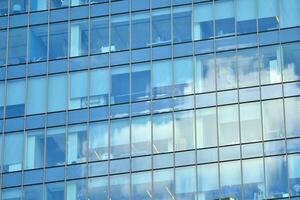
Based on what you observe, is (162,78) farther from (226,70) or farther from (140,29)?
(226,70)

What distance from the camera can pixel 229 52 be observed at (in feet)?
207

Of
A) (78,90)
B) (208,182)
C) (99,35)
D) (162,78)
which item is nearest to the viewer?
(208,182)

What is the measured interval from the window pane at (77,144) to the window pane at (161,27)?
676 cm

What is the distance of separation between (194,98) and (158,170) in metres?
4.68

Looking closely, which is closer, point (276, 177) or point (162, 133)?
point (276, 177)

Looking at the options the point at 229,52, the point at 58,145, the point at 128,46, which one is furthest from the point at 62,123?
the point at 229,52

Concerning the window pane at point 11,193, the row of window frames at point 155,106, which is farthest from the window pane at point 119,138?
the window pane at point 11,193

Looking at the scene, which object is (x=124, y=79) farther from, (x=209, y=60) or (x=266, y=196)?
(x=266, y=196)

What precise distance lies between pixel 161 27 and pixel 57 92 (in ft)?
23.9

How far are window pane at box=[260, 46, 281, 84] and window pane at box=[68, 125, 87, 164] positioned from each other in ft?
35.7

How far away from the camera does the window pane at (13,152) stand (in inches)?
2537

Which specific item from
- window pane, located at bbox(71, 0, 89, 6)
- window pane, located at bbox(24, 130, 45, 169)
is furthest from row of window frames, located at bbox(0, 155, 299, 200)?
window pane, located at bbox(71, 0, 89, 6)

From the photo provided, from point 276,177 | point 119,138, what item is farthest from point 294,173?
point 119,138

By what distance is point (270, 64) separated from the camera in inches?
2454
